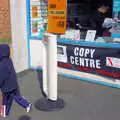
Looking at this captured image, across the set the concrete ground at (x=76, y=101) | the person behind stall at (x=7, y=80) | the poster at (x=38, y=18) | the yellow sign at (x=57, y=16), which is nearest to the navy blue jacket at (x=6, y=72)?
the person behind stall at (x=7, y=80)

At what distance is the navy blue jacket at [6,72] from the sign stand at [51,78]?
78 cm

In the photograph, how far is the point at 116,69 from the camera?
6.96 m

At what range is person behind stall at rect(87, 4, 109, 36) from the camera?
7.59 m

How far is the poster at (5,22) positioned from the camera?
7664 mm

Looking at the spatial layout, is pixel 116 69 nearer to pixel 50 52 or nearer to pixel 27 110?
pixel 50 52

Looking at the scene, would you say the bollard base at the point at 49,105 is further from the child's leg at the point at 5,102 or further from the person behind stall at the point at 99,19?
the person behind stall at the point at 99,19

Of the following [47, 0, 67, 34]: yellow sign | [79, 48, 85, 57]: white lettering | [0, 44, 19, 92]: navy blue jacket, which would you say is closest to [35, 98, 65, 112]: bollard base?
[0, 44, 19, 92]: navy blue jacket

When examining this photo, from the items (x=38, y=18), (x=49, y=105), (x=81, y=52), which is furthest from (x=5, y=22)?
(x=49, y=105)

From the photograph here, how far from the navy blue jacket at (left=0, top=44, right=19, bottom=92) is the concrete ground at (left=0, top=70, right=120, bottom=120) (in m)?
0.62

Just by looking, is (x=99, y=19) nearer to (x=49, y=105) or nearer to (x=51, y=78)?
(x=51, y=78)

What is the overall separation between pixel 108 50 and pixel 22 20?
2.53 m

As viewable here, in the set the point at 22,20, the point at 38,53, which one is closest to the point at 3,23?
the point at 22,20

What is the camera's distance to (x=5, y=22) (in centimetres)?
780

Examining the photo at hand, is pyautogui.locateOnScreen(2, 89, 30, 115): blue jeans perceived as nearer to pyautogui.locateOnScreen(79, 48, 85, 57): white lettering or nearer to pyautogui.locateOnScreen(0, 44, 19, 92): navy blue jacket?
pyautogui.locateOnScreen(0, 44, 19, 92): navy blue jacket
